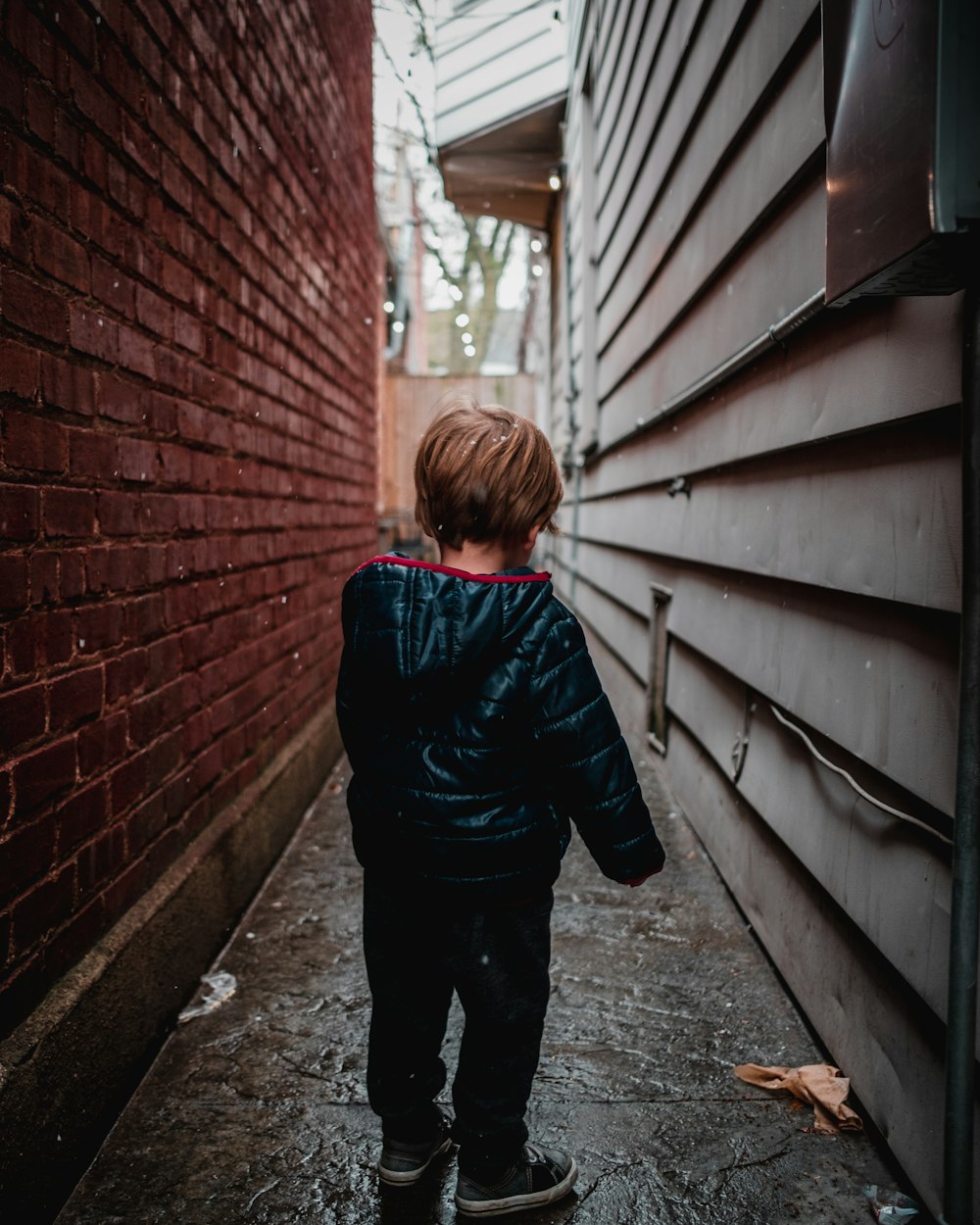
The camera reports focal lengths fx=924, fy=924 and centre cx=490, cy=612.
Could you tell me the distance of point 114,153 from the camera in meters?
1.98

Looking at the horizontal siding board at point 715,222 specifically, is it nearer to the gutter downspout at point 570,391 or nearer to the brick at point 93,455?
the brick at point 93,455

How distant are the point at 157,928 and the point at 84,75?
1840mm

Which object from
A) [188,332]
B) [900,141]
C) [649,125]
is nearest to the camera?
[900,141]

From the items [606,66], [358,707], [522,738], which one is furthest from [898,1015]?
[606,66]

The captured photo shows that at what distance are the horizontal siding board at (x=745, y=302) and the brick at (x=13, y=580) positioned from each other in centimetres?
176

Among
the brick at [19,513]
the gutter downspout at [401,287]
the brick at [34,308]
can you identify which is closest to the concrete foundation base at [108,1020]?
the brick at [19,513]

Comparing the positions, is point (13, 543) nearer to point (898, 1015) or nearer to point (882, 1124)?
point (898, 1015)

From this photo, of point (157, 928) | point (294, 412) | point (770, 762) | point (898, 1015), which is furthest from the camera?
point (294, 412)

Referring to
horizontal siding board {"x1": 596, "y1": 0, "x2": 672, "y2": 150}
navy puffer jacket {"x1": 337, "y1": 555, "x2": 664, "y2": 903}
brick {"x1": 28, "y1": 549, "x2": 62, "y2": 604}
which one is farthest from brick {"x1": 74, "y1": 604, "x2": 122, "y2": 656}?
horizontal siding board {"x1": 596, "y1": 0, "x2": 672, "y2": 150}

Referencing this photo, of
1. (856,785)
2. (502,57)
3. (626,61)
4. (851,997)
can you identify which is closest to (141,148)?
(856,785)

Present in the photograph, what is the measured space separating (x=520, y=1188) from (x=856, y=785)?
3.28ft

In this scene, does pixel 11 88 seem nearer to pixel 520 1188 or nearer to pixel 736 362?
pixel 736 362

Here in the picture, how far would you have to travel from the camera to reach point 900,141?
4.01 feet

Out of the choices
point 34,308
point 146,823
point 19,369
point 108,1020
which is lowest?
point 108,1020
